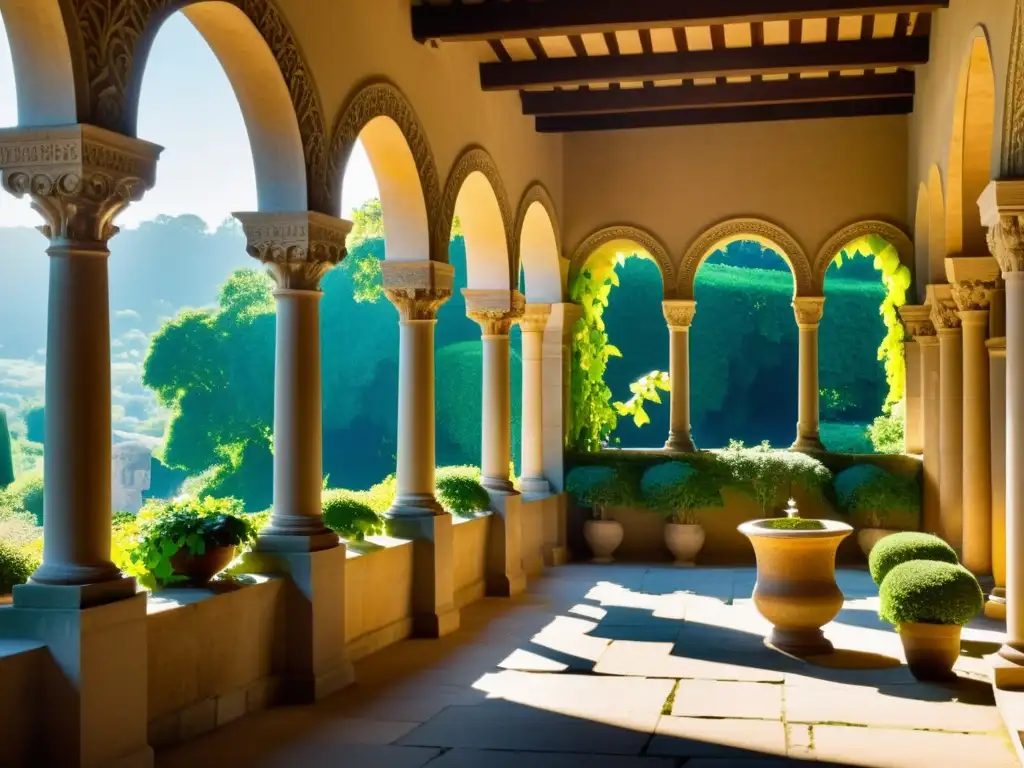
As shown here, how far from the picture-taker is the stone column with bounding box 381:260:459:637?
29.2ft

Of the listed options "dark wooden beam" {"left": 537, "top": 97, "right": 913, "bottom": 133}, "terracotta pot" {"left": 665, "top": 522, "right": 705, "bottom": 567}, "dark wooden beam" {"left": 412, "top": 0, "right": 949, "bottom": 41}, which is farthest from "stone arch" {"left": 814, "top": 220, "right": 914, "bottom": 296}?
"dark wooden beam" {"left": 412, "top": 0, "right": 949, "bottom": 41}

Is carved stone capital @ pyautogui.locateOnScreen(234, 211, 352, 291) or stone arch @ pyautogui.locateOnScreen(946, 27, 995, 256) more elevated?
stone arch @ pyautogui.locateOnScreen(946, 27, 995, 256)

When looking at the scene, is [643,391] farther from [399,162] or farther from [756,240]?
[399,162]

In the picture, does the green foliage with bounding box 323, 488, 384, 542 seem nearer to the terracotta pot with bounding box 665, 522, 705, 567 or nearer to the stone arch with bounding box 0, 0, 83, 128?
the stone arch with bounding box 0, 0, 83, 128

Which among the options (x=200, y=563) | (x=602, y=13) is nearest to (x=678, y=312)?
(x=602, y=13)

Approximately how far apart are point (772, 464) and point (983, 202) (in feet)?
21.7

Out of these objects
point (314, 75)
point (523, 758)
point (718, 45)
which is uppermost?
point (718, 45)

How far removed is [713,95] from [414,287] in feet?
14.9

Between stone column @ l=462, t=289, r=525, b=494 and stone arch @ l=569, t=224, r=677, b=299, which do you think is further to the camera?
stone arch @ l=569, t=224, r=677, b=299

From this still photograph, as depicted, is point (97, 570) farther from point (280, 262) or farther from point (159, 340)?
point (159, 340)

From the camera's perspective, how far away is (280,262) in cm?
684

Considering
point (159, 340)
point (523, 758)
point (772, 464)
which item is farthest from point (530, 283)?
point (159, 340)

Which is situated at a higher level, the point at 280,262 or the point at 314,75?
the point at 314,75

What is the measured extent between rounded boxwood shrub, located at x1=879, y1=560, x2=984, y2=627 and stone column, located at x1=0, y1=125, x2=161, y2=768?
4.26 metres
